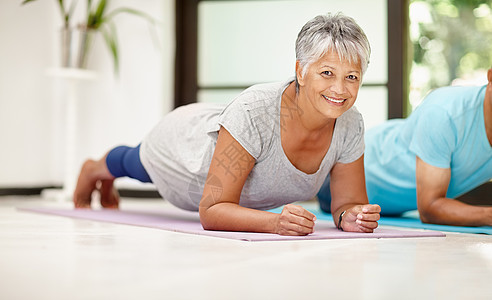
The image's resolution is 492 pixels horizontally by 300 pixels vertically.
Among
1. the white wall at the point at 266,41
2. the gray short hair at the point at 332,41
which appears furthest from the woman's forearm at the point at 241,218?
the white wall at the point at 266,41

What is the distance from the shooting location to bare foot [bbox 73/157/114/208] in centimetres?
332

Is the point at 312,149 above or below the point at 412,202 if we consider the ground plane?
above

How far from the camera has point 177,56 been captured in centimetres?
526

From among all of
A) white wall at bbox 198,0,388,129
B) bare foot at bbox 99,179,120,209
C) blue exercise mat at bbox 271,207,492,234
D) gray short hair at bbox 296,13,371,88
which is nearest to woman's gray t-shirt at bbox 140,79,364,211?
gray short hair at bbox 296,13,371,88

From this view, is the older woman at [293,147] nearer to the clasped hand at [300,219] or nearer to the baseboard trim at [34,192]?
the clasped hand at [300,219]

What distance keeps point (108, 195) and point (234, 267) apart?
80.3 inches

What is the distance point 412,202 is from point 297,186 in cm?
92

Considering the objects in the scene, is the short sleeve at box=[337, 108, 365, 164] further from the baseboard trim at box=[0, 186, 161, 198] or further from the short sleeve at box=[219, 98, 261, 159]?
the baseboard trim at box=[0, 186, 161, 198]

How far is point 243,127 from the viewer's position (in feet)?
7.45

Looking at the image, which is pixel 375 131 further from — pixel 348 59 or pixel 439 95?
pixel 348 59

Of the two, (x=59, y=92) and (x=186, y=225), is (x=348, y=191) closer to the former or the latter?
(x=186, y=225)

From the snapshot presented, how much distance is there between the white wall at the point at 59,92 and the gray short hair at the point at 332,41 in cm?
295

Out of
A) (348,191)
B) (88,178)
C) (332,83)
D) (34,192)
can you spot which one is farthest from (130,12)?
(332,83)

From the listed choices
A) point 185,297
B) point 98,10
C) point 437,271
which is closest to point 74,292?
point 185,297
